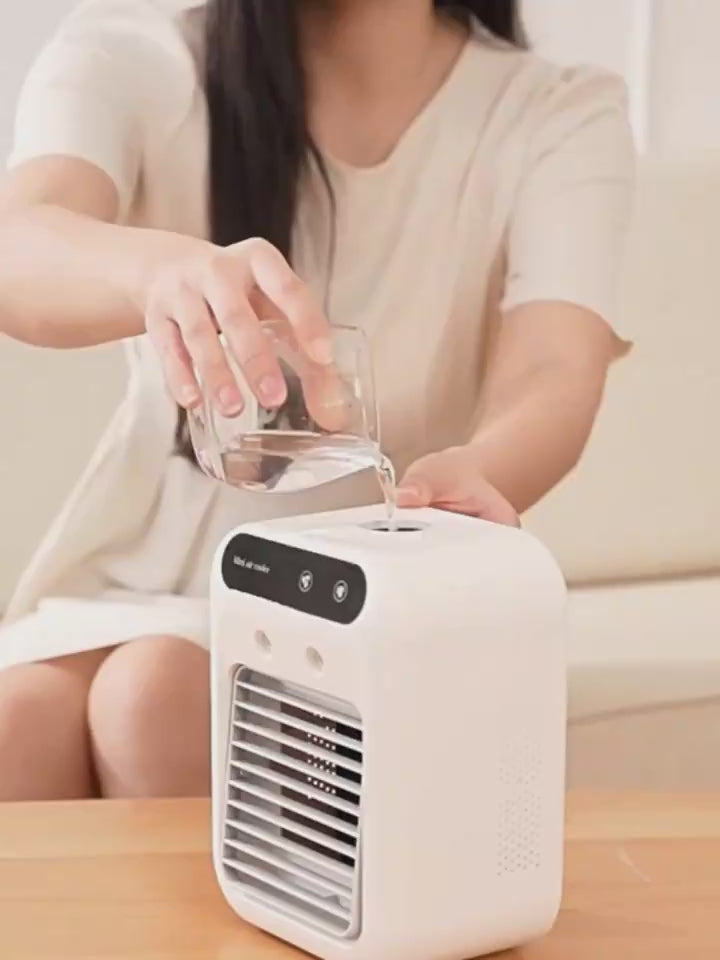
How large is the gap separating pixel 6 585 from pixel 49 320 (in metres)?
0.36

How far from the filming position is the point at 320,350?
0.72 metres

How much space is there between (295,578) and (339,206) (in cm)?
64

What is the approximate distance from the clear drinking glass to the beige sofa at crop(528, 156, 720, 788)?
50 centimetres

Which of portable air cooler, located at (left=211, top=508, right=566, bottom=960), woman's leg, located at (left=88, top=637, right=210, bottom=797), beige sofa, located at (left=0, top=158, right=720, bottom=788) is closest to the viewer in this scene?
portable air cooler, located at (left=211, top=508, right=566, bottom=960)

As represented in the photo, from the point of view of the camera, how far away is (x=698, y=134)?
1428 millimetres

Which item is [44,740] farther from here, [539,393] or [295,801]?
[539,393]

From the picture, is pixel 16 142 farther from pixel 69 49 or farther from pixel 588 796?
pixel 588 796

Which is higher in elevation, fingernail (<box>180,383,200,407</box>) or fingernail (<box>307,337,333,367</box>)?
fingernail (<box>307,337,333,367</box>)

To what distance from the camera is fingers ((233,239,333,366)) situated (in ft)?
2.33

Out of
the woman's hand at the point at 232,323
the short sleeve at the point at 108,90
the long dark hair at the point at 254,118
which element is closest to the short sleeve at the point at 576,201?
the long dark hair at the point at 254,118

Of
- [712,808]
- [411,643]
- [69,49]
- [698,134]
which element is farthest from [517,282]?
[411,643]

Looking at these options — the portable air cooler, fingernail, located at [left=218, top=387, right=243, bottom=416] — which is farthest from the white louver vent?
fingernail, located at [left=218, top=387, right=243, bottom=416]

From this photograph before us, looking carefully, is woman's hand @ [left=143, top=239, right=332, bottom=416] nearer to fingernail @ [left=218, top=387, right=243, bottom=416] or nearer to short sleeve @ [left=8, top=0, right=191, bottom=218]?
fingernail @ [left=218, top=387, right=243, bottom=416]

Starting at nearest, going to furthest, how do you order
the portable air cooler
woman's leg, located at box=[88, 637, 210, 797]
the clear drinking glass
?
the portable air cooler < the clear drinking glass < woman's leg, located at box=[88, 637, 210, 797]
